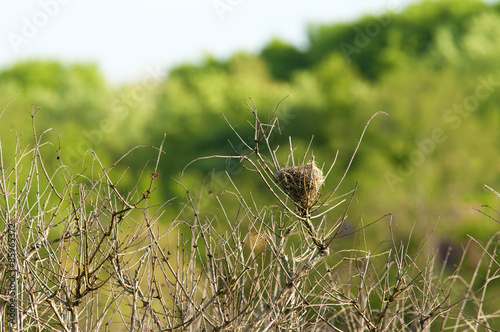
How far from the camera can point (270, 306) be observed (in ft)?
12.8

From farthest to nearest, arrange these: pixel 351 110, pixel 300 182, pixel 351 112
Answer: pixel 351 110 < pixel 351 112 < pixel 300 182

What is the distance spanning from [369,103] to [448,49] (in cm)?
1198

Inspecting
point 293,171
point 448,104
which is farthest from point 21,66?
point 293,171

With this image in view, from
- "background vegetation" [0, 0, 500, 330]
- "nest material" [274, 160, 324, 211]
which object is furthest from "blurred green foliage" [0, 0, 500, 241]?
"nest material" [274, 160, 324, 211]

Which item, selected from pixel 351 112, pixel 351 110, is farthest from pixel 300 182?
pixel 351 110

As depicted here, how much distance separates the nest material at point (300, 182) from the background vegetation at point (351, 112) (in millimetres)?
19316

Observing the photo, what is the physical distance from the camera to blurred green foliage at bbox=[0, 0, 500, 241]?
3372cm

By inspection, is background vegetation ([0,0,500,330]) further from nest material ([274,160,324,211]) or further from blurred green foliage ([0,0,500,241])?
nest material ([274,160,324,211])

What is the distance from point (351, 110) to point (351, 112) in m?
0.32

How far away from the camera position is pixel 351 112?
45.1m

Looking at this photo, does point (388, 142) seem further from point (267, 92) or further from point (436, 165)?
point (267, 92)

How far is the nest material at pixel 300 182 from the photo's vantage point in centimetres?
434

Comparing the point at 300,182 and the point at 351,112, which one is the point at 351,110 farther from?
the point at 300,182

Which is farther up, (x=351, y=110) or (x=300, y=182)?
(x=300, y=182)
